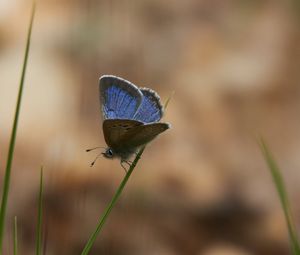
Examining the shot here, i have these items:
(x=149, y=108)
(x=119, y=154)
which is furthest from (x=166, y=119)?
(x=149, y=108)

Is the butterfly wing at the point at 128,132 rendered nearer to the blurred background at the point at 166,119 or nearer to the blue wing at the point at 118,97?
the blue wing at the point at 118,97

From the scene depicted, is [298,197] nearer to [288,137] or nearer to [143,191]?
[288,137]

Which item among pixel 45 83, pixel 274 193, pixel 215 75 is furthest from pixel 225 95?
pixel 45 83

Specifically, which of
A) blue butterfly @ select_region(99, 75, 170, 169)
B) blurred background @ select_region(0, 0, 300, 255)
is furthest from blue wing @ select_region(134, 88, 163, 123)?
blurred background @ select_region(0, 0, 300, 255)

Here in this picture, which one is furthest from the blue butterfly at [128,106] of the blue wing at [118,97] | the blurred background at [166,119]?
the blurred background at [166,119]

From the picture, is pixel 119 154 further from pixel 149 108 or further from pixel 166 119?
pixel 166 119

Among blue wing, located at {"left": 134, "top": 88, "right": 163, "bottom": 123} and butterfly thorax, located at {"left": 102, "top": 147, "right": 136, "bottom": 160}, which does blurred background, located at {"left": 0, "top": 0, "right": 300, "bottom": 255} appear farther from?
blue wing, located at {"left": 134, "top": 88, "right": 163, "bottom": 123}
